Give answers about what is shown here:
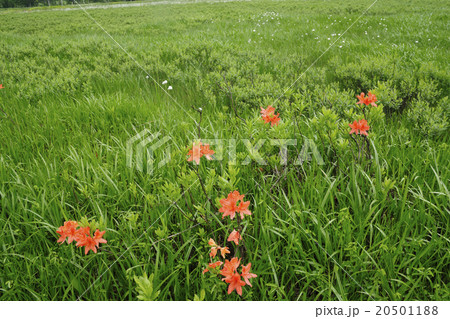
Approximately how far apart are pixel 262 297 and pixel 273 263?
0.17m

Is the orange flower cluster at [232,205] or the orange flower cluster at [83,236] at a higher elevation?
the orange flower cluster at [232,205]

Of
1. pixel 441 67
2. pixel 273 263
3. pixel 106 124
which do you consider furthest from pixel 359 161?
pixel 441 67

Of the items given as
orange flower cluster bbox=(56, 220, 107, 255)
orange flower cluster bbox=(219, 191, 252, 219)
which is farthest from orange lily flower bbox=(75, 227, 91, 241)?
orange flower cluster bbox=(219, 191, 252, 219)

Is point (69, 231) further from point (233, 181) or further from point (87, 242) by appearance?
point (233, 181)

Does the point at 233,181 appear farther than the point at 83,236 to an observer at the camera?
Yes

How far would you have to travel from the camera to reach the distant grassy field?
1473 millimetres

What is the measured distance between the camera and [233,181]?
4.99ft

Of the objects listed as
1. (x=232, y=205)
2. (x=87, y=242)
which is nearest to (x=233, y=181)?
(x=232, y=205)

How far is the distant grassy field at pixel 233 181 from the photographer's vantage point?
1.47 metres

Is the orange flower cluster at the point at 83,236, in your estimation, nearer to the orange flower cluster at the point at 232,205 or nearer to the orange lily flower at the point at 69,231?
the orange lily flower at the point at 69,231

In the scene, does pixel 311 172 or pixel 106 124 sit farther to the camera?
pixel 106 124

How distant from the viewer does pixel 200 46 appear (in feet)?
17.5

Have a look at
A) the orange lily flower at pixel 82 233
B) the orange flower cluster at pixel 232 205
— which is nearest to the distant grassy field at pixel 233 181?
the orange lily flower at pixel 82 233
